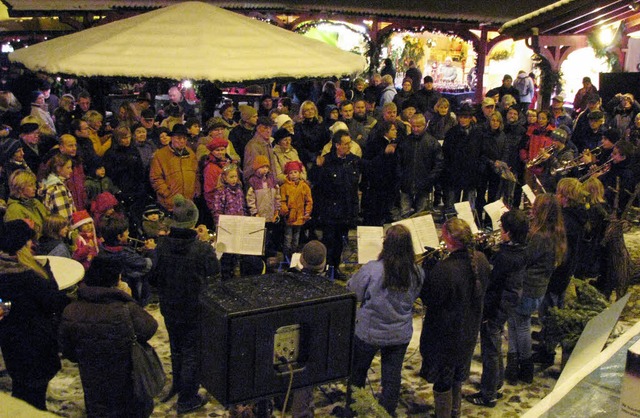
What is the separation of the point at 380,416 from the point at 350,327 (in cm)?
77

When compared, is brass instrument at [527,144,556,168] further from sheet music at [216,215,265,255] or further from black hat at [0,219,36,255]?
black hat at [0,219,36,255]

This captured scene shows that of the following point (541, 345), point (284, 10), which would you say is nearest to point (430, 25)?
point (284, 10)

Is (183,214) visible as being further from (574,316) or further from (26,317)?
(574,316)

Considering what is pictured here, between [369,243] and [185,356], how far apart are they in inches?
77.7

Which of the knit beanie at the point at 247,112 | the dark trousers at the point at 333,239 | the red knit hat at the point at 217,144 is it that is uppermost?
the knit beanie at the point at 247,112

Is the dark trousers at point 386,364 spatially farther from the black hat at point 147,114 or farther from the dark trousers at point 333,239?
the black hat at point 147,114

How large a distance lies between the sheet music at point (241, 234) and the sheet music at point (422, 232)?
139cm

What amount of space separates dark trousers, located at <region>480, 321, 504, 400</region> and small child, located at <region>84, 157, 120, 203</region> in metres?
4.49

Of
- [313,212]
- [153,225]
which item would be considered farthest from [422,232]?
[153,225]

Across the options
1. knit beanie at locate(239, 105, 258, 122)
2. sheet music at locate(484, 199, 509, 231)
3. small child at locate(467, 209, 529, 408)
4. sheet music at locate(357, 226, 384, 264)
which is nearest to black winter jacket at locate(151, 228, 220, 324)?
sheet music at locate(357, 226, 384, 264)

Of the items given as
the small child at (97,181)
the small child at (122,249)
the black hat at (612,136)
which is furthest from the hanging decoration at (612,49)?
the small child at (122,249)

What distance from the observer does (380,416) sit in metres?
3.20

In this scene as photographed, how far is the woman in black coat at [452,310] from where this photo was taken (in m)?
5.32

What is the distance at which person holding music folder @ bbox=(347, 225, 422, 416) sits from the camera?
5266mm
